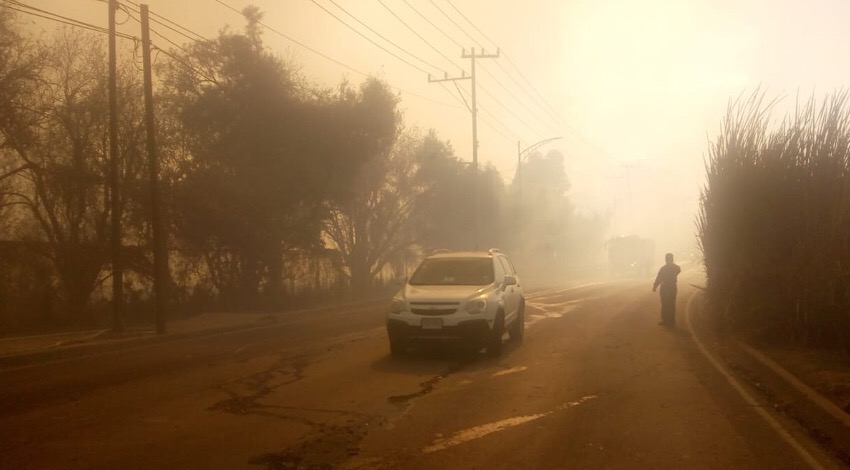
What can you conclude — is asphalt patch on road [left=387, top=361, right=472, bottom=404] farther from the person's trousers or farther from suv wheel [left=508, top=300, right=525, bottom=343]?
the person's trousers

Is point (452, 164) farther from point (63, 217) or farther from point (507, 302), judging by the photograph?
point (507, 302)

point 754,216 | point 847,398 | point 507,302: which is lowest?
point 847,398

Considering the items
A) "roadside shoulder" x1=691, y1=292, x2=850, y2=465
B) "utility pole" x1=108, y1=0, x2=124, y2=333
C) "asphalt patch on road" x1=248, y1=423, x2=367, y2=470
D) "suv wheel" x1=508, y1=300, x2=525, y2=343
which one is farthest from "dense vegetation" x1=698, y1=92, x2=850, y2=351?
"utility pole" x1=108, y1=0, x2=124, y2=333

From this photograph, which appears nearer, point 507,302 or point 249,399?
point 249,399

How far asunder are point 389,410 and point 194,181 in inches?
720

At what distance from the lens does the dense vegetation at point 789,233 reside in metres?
14.8

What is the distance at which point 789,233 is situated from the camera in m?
16.2

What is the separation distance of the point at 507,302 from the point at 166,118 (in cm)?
1701

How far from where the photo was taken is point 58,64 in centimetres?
2375

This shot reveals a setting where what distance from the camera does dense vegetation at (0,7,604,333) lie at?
22.7m

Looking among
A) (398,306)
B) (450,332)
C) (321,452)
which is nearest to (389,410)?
(321,452)

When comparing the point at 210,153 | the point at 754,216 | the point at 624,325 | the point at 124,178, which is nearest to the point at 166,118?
the point at 210,153

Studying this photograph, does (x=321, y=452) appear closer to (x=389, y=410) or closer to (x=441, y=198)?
(x=389, y=410)

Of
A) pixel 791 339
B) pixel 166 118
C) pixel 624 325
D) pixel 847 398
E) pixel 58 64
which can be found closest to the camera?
pixel 847 398
